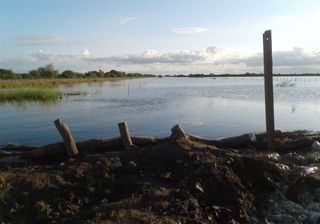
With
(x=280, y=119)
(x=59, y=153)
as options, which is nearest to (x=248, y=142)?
(x=59, y=153)

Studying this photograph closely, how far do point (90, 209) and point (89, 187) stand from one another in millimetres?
925

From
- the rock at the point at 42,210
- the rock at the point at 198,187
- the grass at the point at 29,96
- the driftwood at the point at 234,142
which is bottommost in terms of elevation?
the rock at the point at 42,210

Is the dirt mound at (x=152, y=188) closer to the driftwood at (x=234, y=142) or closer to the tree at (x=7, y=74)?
the driftwood at (x=234, y=142)

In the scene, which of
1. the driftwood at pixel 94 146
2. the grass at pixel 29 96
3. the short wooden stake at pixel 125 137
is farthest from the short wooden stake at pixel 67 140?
the grass at pixel 29 96

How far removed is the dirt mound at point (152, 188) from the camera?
6.57 metres

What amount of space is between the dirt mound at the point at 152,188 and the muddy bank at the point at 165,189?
0.05 ft

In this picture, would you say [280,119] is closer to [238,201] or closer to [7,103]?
[238,201]

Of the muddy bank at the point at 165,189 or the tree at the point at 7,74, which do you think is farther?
the tree at the point at 7,74

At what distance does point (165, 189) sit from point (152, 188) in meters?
0.26

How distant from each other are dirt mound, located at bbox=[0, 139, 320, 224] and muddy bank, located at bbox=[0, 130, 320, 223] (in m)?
0.02

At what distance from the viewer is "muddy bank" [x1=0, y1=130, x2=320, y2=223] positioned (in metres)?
6.60

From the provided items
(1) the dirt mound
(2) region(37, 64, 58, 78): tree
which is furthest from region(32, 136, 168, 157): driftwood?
(2) region(37, 64, 58, 78): tree

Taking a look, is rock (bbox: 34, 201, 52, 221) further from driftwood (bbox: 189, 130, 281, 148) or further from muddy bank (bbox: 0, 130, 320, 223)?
driftwood (bbox: 189, 130, 281, 148)

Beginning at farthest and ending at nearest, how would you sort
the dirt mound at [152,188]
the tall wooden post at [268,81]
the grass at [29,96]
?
the grass at [29,96]
the tall wooden post at [268,81]
the dirt mound at [152,188]
